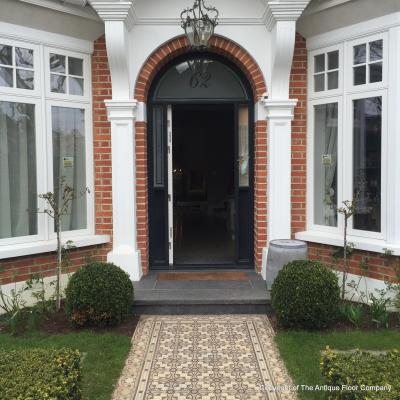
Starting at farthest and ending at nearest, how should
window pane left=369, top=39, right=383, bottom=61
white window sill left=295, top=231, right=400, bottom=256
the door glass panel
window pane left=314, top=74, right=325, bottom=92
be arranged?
the door glass panel < window pane left=314, top=74, right=325, bottom=92 < window pane left=369, top=39, right=383, bottom=61 < white window sill left=295, top=231, right=400, bottom=256

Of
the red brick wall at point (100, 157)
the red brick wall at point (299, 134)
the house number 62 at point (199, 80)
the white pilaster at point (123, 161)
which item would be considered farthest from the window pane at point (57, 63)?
the red brick wall at point (299, 134)

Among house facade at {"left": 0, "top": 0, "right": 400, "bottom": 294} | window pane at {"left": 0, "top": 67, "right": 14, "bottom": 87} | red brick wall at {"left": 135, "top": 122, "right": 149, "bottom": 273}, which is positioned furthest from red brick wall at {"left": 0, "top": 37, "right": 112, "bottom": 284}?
window pane at {"left": 0, "top": 67, "right": 14, "bottom": 87}

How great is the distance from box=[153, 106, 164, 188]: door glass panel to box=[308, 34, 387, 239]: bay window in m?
2.08

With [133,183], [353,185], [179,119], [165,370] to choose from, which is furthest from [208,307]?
[179,119]

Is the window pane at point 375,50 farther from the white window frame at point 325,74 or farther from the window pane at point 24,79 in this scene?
the window pane at point 24,79

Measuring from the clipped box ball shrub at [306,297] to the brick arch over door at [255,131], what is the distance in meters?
1.55

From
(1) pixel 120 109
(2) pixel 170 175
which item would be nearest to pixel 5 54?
(1) pixel 120 109

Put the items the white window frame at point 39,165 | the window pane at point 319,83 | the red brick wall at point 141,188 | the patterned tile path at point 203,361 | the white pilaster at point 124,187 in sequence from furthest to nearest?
the red brick wall at point 141,188 < the window pane at point 319,83 < the white pilaster at point 124,187 < the white window frame at point 39,165 < the patterned tile path at point 203,361

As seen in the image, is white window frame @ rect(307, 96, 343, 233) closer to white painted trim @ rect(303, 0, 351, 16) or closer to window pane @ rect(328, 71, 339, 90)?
window pane @ rect(328, 71, 339, 90)

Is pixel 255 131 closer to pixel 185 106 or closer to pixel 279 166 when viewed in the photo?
pixel 279 166

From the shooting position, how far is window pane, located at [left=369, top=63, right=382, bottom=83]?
17.4ft

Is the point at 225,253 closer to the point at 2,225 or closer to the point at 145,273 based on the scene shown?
the point at 145,273

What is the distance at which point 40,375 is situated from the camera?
104 inches

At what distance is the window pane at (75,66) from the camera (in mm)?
5918
